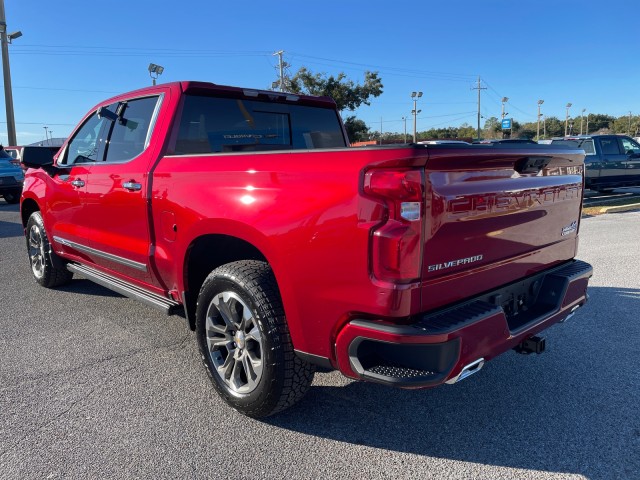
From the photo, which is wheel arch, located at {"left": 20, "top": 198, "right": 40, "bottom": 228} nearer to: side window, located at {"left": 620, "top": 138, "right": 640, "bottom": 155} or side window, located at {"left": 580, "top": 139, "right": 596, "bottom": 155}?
side window, located at {"left": 580, "top": 139, "right": 596, "bottom": 155}

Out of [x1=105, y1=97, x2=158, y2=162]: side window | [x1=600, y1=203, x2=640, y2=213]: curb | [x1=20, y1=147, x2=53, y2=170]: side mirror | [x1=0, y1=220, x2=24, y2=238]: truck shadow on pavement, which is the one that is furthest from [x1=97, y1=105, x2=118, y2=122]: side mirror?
[x1=600, y1=203, x2=640, y2=213]: curb

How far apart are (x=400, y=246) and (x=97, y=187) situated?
2.89m

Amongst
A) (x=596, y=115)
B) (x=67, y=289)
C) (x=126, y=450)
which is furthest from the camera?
(x=596, y=115)

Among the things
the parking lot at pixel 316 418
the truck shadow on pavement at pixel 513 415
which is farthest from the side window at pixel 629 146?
the truck shadow on pavement at pixel 513 415

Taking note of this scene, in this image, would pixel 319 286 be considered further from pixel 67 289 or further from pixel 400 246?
pixel 67 289

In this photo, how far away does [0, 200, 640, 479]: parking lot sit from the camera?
2396 millimetres

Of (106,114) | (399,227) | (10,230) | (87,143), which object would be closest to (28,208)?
(87,143)

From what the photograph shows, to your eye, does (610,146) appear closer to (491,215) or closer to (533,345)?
(533,345)

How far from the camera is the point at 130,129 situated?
3869mm

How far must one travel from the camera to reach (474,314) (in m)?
2.27

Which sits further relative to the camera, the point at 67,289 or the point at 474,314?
the point at 67,289

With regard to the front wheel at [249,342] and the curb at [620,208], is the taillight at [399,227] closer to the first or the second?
the front wheel at [249,342]

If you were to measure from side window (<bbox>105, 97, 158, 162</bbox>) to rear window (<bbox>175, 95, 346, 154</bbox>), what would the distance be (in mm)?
340

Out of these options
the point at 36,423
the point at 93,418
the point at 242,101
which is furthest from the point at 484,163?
the point at 36,423
